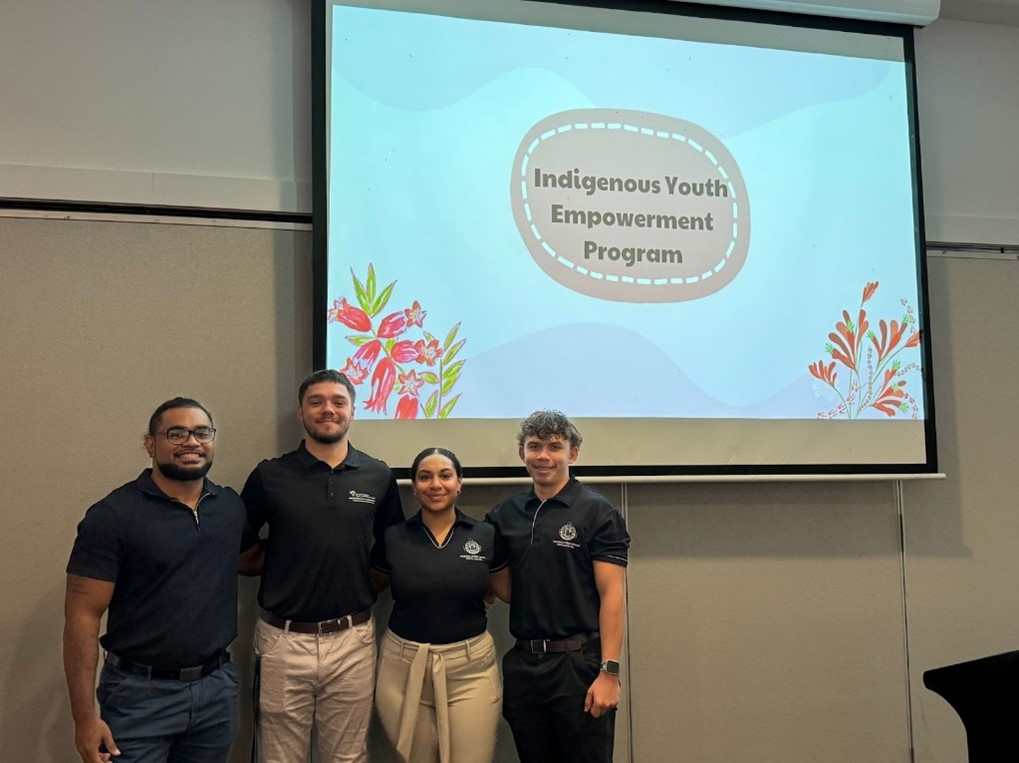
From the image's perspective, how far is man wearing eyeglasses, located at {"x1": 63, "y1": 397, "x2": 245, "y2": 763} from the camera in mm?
2273

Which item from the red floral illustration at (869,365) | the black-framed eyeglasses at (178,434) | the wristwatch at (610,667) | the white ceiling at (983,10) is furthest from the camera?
the white ceiling at (983,10)

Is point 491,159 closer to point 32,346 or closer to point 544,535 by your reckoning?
point 544,535

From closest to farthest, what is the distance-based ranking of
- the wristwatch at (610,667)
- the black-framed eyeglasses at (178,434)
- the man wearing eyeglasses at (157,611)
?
1. the man wearing eyeglasses at (157,611)
2. the black-framed eyeglasses at (178,434)
3. the wristwatch at (610,667)

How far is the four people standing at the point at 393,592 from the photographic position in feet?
7.94

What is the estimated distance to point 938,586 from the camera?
3.60 meters

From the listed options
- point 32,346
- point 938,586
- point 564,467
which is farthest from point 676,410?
point 32,346

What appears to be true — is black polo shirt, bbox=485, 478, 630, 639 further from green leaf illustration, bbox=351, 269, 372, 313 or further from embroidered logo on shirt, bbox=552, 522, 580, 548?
green leaf illustration, bbox=351, 269, 372, 313

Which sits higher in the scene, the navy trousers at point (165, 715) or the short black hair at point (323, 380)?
the short black hair at point (323, 380)

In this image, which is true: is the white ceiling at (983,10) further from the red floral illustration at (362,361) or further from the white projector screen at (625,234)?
the red floral illustration at (362,361)

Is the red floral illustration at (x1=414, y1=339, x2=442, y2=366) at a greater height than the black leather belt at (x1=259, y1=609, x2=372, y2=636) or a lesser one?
greater

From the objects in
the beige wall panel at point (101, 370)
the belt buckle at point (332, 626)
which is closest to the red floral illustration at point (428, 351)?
the beige wall panel at point (101, 370)

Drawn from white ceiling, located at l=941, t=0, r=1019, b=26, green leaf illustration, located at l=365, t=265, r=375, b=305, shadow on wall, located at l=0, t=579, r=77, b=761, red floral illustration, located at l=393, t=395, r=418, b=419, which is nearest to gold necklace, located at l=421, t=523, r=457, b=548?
red floral illustration, located at l=393, t=395, r=418, b=419

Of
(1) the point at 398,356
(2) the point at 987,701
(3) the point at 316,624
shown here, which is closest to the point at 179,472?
(3) the point at 316,624

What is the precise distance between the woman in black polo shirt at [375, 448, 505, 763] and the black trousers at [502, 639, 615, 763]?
0.11 m
